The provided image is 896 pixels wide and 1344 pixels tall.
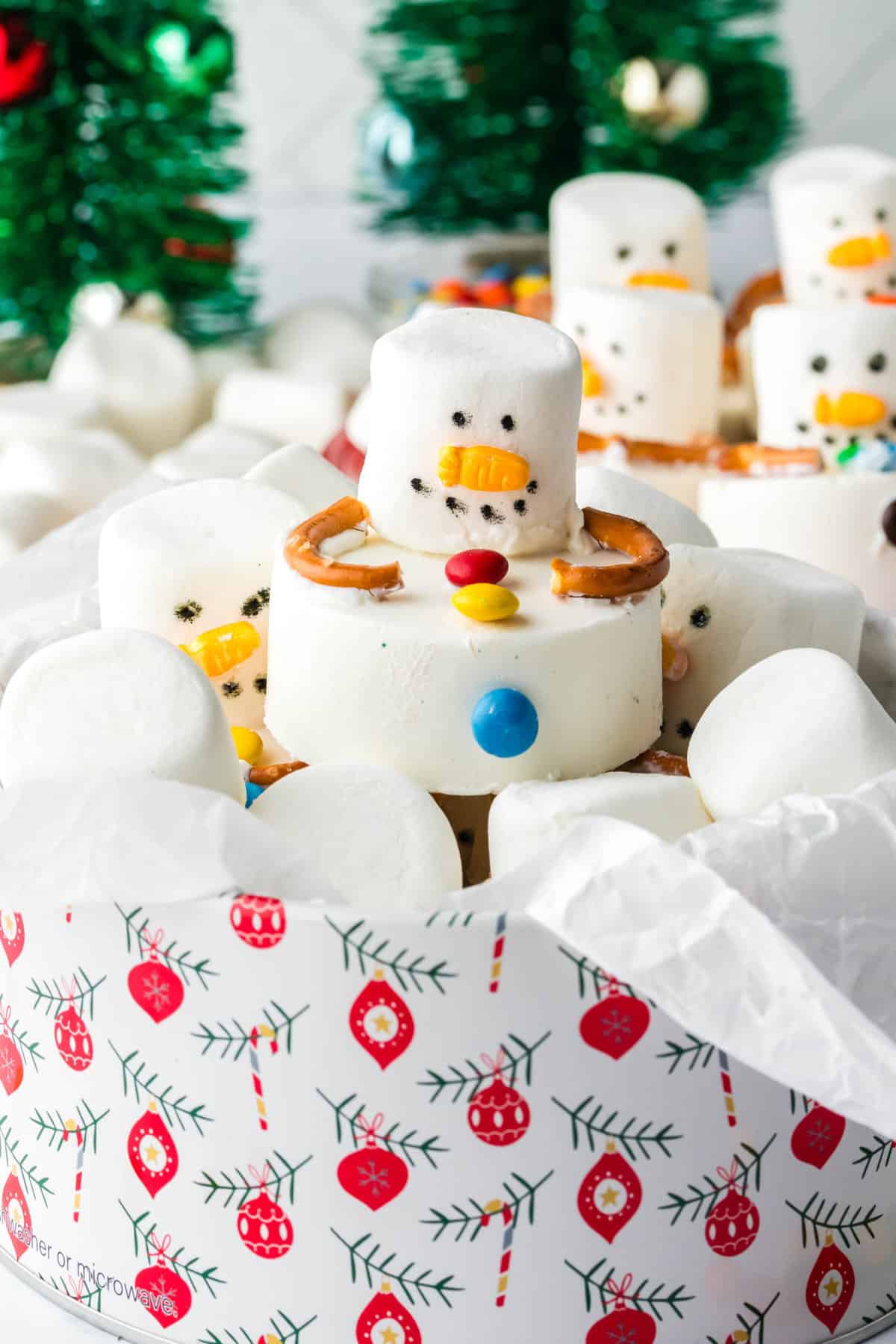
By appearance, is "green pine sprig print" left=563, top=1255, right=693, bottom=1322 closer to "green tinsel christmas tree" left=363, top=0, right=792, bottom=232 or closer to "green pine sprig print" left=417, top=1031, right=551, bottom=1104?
"green pine sprig print" left=417, top=1031, right=551, bottom=1104

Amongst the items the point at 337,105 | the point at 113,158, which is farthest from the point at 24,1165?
the point at 337,105

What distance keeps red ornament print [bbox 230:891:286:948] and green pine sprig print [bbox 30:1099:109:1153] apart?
0.14m

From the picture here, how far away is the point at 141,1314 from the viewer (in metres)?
0.76

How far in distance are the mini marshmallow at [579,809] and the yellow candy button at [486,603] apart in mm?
86

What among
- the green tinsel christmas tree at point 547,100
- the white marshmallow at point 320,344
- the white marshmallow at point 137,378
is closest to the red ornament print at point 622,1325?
the white marshmallow at point 137,378

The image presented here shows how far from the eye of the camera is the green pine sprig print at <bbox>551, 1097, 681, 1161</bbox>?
2.19 ft

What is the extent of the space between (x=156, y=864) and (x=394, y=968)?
0.36 ft

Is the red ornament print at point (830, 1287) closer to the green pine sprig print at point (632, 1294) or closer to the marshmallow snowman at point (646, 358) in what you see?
the green pine sprig print at point (632, 1294)

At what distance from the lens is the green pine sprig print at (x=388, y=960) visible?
25.2 inches

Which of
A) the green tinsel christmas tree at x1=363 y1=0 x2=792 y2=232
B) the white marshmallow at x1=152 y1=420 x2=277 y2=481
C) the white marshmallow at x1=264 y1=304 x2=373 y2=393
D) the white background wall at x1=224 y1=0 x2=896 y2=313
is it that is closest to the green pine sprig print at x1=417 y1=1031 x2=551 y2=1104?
the white marshmallow at x1=152 y1=420 x2=277 y2=481

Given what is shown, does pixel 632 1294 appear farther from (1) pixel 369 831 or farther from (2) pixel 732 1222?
(1) pixel 369 831

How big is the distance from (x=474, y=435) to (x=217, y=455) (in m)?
0.69

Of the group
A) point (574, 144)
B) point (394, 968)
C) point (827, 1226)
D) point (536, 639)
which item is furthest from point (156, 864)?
point (574, 144)

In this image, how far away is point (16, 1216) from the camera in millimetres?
803
